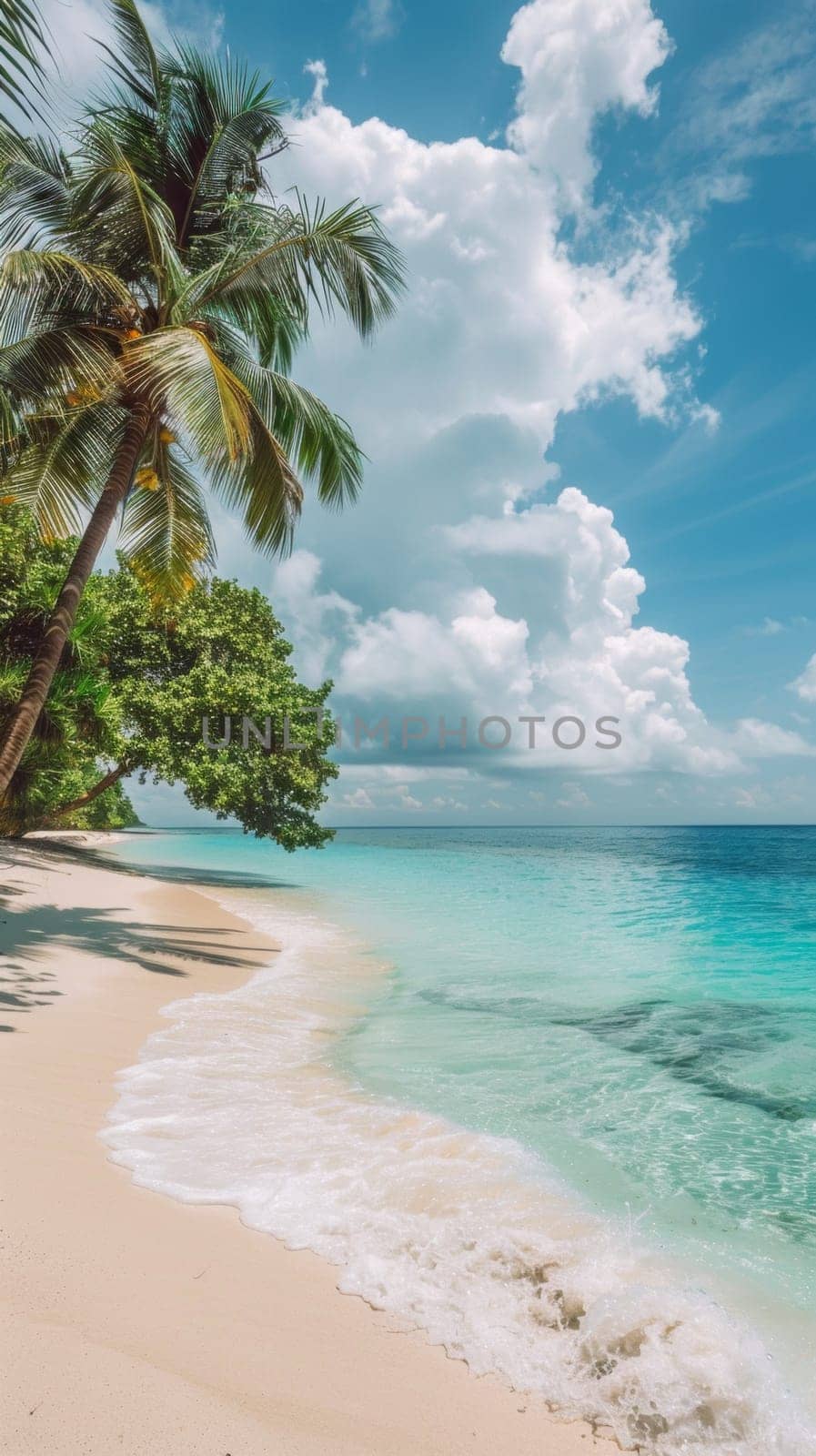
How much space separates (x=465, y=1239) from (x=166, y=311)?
353 inches

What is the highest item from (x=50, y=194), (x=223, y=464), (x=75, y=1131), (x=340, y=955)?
(x=50, y=194)

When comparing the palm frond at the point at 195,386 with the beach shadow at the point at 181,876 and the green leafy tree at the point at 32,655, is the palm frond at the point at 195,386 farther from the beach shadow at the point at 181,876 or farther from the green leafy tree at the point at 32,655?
the beach shadow at the point at 181,876

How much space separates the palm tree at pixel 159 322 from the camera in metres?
7.14

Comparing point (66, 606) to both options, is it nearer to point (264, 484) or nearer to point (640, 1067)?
point (264, 484)

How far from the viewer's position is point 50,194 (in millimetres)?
8172

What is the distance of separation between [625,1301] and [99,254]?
10880 millimetres

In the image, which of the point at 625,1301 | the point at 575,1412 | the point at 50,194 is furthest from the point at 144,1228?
the point at 50,194

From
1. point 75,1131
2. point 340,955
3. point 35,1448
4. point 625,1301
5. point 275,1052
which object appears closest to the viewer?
point 35,1448

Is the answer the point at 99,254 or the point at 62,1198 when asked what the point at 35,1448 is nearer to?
the point at 62,1198

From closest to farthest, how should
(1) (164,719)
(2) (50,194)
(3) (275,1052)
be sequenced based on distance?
(3) (275,1052) < (2) (50,194) < (1) (164,719)

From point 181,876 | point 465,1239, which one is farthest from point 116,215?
point 181,876

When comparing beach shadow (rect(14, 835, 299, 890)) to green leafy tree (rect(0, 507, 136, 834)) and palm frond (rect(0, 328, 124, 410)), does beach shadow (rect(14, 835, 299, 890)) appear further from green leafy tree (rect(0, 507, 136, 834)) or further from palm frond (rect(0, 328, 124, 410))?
Result: palm frond (rect(0, 328, 124, 410))

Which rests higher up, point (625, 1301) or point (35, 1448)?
point (35, 1448)

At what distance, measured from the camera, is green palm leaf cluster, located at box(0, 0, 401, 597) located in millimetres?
7336
